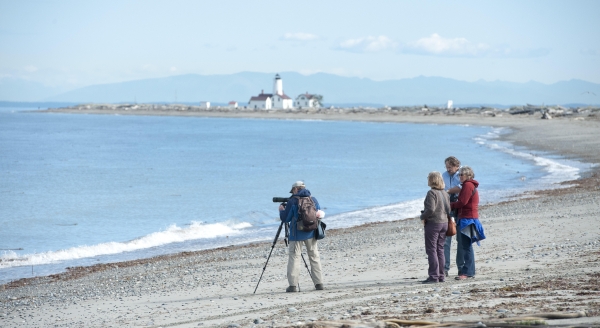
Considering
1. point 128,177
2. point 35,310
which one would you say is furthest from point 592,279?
point 128,177

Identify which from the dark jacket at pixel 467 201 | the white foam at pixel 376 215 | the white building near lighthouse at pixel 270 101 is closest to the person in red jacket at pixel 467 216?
the dark jacket at pixel 467 201

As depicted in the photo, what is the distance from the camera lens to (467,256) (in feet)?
33.6

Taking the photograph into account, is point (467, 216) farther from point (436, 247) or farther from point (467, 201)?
point (436, 247)

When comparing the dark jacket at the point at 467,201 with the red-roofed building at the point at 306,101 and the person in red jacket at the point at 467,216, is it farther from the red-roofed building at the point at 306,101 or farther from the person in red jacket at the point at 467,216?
the red-roofed building at the point at 306,101

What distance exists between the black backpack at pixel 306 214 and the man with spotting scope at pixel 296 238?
0.07 meters

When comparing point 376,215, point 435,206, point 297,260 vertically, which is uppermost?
point 435,206

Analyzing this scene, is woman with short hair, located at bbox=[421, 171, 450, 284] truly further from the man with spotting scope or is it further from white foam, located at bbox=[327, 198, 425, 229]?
white foam, located at bbox=[327, 198, 425, 229]

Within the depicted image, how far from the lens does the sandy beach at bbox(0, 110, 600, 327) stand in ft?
25.2

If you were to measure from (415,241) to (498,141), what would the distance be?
48934 mm

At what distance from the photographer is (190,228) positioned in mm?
21750

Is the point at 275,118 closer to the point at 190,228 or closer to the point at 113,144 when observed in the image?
the point at 113,144

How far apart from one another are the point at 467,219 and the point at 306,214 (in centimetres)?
248

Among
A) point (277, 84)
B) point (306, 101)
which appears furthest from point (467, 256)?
point (306, 101)

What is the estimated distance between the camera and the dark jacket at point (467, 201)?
32.9ft
